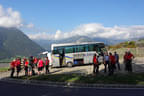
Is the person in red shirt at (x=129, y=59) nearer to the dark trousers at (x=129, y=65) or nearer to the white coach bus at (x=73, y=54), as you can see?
the dark trousers at (x=129, y=65)

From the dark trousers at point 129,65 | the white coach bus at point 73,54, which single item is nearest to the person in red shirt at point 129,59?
the dark trousers at point 129,65

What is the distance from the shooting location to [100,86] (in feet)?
37.4

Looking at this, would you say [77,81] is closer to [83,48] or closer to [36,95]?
[36,95]

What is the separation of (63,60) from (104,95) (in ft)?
45.7

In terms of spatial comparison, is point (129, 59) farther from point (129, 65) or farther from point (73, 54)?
→ point (73, 54)

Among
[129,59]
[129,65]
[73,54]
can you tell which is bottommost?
[129,65]

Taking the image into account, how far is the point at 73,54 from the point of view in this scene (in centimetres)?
2255

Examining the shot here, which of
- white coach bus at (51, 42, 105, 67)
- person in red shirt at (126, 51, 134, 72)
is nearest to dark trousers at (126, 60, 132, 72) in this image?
person in red shirt at (126, 51, 134, 72)

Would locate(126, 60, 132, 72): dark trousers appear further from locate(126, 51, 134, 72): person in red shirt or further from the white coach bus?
the white coach bus

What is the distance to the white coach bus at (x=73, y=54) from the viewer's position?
73.2ft

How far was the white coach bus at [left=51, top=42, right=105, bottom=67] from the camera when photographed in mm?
22312

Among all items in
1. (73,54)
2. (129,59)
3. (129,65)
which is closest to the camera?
(129,59)

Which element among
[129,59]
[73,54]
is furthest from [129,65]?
[73,54]

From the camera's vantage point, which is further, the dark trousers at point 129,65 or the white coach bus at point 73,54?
the white coach bus at point 73,54
